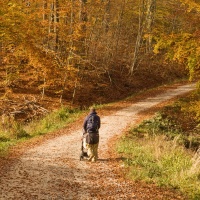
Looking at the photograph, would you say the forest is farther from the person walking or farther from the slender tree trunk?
the person walking

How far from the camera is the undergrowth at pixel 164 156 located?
9820 mm

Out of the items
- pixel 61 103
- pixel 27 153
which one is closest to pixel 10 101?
pixel 61 103

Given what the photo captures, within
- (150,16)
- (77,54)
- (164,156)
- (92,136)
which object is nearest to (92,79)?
(77,54)

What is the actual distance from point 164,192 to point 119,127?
8.50 metres

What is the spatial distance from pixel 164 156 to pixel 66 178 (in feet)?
12.4

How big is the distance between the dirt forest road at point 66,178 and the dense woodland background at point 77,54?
177 inches

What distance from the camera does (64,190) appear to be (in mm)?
9078

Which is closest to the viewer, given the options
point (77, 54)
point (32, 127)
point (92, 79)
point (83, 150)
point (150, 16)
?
point (83, 150)

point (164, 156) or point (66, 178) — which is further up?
point (164, 156)

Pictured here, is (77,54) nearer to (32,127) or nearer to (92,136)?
(32,127)

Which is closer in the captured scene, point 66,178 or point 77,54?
point 66,178

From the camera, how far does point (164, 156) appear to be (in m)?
11.9

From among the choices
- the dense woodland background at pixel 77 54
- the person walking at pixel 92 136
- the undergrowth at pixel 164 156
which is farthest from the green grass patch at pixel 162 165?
the dense woodland background at pixel 77 54

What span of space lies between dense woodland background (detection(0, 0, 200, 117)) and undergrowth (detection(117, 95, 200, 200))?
3219 millimetres
